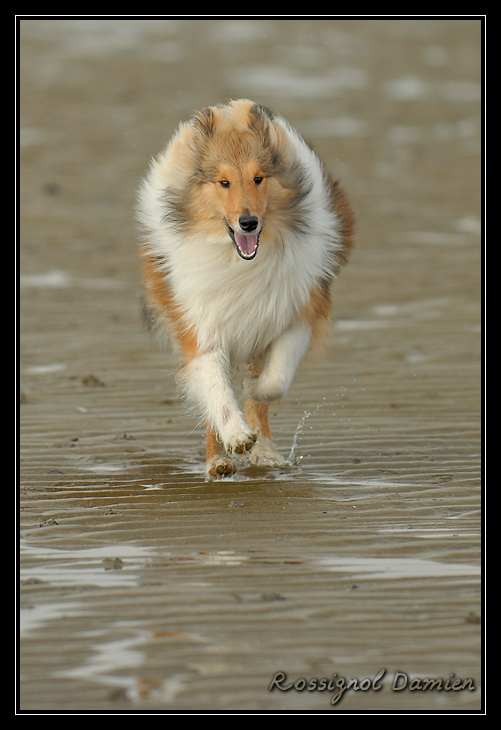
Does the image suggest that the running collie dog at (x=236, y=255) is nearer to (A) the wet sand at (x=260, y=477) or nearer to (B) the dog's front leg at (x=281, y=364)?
(B) the dog's front leg at (x=281, y=364)

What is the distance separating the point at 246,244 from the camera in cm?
554

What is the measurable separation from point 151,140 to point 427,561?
12.2 m

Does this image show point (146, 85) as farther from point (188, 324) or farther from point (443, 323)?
point (188, 324)

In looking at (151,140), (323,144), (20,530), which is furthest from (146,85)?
(20,530)

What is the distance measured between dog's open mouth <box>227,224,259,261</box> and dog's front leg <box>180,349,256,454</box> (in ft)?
2.18

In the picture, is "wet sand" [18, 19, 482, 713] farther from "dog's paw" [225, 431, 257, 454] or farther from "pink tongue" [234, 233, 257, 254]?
"pink tongue" [234, 233, 257, 254]

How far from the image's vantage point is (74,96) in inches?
691

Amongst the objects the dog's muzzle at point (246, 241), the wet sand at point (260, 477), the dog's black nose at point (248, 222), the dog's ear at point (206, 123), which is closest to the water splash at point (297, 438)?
the wet sand at point (260, 477)

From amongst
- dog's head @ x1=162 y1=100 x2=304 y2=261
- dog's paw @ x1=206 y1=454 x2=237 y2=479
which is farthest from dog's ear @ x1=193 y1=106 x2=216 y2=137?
dog's paw @ x1=206 y1=454 x2=237 y2=479

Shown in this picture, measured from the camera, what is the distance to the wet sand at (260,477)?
360cm

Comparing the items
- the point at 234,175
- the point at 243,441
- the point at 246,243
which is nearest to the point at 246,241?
the point at 246,243

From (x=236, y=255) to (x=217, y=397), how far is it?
756 millimetres

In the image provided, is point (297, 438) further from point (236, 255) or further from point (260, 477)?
point (236, 255)

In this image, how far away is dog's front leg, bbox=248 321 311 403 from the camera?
19.2 feet
